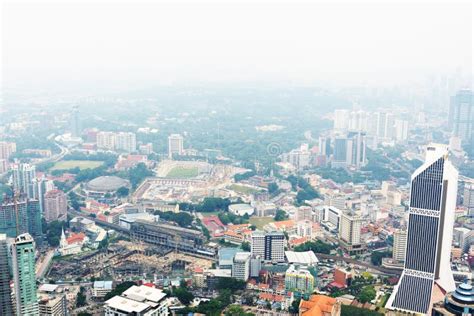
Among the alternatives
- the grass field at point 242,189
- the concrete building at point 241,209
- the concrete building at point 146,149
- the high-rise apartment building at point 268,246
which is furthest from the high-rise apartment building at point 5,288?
the concrete building at point 146,149

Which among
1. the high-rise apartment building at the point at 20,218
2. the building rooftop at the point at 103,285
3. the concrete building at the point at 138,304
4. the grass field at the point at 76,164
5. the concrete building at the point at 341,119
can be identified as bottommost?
the building rooftop at the point at 103,285

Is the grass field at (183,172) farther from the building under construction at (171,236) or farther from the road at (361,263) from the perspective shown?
the road at (361,263)

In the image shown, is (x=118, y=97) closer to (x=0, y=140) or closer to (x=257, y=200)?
(x=0, y=140)

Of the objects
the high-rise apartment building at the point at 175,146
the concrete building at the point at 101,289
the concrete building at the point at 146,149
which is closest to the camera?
the concrete building at the point at 101,289

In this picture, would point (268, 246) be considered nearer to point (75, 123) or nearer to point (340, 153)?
point (340, 153)

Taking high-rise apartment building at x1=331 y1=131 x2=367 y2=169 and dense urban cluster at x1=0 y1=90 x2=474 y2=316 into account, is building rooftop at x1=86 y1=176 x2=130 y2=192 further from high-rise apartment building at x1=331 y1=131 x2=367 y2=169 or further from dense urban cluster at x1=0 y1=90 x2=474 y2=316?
high-rise apartment building at x1=331 y1=131 x2=367 y2=169

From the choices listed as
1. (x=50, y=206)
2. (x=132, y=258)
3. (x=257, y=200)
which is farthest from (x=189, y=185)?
(x=132, y=258)

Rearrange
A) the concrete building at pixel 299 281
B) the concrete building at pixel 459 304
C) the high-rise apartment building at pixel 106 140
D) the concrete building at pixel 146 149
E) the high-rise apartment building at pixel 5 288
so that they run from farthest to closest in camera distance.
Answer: the high-rise apartment building at pixel 106 140 < the concrete building at pixel 146 149 < the concrete building at pixel 299 281 < the concrete building at pixel 459 304 < the high-rise apartment building at pixel 5 288
